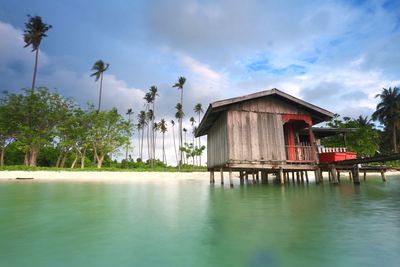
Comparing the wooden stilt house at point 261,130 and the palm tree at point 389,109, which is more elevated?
the palm tree at point 389,109

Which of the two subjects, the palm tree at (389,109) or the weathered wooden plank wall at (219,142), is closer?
the weathered wooden plank wall at (219,142)

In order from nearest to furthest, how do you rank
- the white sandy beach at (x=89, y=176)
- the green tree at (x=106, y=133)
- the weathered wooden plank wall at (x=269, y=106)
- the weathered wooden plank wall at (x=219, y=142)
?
the weathered wooden plank wall at (x=269, y=106), the weathered wooden plank wall at (x=219, y=142), the white sandy beach at (x=89, y=176), the green tree at (x=106, y=133)

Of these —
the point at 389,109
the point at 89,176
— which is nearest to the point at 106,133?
the point at 89,176

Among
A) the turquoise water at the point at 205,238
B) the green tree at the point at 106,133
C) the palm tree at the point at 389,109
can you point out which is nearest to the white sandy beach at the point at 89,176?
the green tree at the point at 106,133

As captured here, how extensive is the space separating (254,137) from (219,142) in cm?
286

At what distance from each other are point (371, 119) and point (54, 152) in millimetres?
60299

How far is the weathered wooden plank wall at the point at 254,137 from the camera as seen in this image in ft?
48.3

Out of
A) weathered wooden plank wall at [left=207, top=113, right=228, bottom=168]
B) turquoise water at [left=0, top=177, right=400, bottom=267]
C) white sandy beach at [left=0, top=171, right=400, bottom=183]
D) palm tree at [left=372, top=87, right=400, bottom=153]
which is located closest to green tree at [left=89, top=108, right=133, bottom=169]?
white sandy beach at [left=0, top=171, right=400, bottom=183]

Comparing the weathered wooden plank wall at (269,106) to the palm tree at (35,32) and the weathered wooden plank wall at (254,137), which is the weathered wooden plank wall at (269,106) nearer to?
the weathered wooden plank wall at (254,137)

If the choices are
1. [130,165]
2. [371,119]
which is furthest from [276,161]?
[371,119]

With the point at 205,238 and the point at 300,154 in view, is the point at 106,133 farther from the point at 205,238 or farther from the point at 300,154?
the point at 205,238

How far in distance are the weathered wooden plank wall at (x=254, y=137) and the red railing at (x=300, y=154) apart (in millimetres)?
1558

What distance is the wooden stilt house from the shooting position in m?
14.7

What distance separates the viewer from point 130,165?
5050 cm
